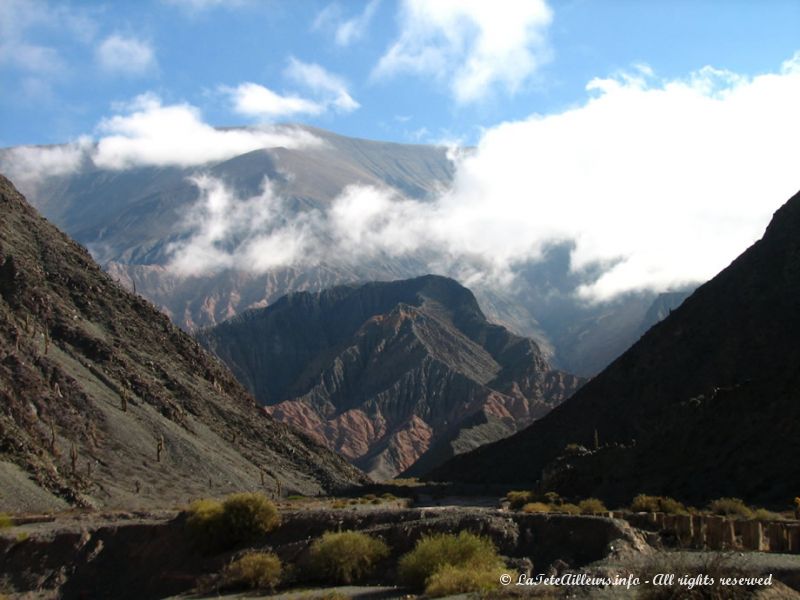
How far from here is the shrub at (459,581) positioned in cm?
2286

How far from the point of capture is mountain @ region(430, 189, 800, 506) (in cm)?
4725

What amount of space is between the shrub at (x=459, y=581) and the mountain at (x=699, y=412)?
22.5 metres

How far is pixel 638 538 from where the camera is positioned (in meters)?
26.4

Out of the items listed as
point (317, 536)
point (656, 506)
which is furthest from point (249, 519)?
point (656, 506)

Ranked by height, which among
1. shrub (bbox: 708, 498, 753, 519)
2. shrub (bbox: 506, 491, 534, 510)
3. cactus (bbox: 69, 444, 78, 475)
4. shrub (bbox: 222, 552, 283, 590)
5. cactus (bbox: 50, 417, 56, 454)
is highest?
cactus (bbox: 50, 417, 56, 454)

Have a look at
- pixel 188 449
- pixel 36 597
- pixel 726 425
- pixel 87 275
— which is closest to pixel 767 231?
pixel 726 425

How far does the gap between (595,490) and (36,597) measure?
34.2 m

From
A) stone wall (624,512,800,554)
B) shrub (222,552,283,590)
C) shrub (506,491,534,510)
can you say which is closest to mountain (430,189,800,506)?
shrub (506,491,534,510)

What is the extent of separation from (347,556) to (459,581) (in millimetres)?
6271

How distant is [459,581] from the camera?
76.0 feet

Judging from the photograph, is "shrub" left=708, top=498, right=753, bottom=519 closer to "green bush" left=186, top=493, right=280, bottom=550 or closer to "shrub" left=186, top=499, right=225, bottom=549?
"green bush" left=186, top=493, right=280, bottom=550

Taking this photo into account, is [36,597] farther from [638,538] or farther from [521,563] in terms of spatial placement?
[638,538]

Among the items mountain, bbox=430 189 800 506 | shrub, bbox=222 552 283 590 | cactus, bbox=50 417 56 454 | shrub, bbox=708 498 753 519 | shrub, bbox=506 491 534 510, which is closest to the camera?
shrub, bbox=222 552 283 590

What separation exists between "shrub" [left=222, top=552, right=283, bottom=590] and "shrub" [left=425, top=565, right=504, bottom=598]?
24.5 ft
